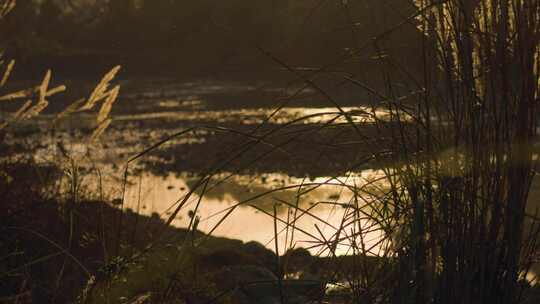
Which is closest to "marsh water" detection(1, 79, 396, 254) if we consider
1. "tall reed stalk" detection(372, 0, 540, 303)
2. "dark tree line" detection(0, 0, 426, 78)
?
"tall reed stalk" detection(372, 0, 540, 303)

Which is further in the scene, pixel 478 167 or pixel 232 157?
pixel 232 157

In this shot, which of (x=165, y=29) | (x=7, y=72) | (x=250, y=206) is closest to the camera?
(x=7, y=72)

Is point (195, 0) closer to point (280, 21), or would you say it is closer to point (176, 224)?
point (280, 21)

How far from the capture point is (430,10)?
72.6 inches

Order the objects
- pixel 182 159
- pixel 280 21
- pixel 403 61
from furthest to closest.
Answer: pixel 280 21 → pixel 182 159 → pixel 403 61

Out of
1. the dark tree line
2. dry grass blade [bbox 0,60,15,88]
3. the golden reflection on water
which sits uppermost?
the dark tree line

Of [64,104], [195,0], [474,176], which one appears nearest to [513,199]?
[474,176]

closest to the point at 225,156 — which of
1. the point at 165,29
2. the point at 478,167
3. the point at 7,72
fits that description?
the point at 478,167

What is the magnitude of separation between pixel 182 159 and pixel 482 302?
5493mm

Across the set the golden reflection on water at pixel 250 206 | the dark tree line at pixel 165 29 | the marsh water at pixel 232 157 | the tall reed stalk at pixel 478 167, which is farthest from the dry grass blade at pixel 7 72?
the golden reflection on water at pixel 250 206

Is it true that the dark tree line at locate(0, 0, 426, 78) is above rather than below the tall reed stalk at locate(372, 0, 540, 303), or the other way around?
above

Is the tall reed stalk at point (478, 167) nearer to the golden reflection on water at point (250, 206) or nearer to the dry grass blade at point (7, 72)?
the dry grass blade at point (7, 72)

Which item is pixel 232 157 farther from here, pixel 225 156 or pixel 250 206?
pixel 225 156

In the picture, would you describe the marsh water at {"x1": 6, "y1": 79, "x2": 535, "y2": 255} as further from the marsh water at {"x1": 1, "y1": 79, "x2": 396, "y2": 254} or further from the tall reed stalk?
the tall reed stalk
